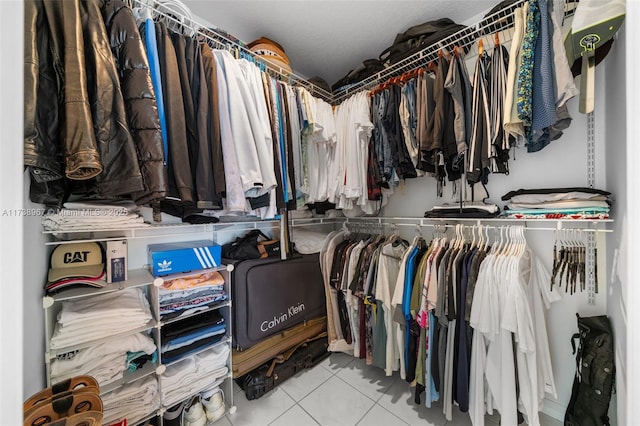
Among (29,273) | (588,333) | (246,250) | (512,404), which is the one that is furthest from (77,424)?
(588,333)

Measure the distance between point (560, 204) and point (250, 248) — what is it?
1783mm

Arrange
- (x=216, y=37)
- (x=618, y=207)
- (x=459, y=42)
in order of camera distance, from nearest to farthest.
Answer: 1. (x=618, y=207)
2. (x=216, y=37)
3. (x=459, y=42)

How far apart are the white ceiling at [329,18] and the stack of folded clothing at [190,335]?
2068 millimetres

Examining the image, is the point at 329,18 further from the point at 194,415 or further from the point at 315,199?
the point at 194,415

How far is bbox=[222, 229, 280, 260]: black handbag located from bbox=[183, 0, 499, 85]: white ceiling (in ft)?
5.14

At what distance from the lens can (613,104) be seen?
3.36 ft

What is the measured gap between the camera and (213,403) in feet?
4.34

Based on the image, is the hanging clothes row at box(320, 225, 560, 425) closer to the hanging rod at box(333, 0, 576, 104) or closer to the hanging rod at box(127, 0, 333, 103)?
the hanging rod at box(333, 0, 576, 104)

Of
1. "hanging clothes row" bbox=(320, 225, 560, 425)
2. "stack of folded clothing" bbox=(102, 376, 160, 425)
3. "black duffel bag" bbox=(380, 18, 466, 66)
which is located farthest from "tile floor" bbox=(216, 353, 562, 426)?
"black duffel bag" bbox=(380, 18, 466, 66)

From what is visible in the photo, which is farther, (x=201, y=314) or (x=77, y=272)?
(x=201, y=314)

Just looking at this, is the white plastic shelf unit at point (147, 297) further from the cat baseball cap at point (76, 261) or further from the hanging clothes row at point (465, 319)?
the hanging clothes row at point (465, 319)

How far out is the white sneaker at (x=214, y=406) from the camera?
131cm

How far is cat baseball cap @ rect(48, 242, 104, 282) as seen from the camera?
0.98m
